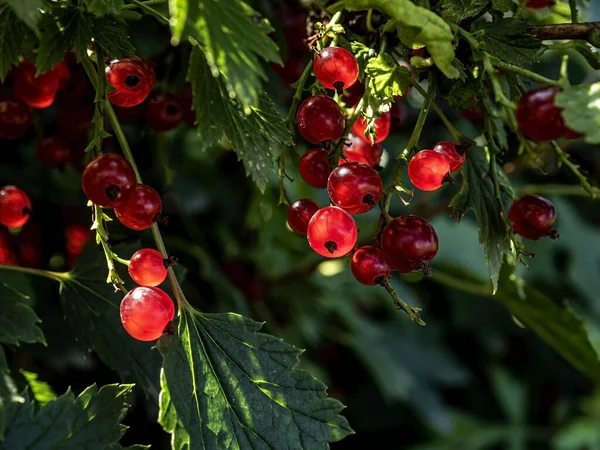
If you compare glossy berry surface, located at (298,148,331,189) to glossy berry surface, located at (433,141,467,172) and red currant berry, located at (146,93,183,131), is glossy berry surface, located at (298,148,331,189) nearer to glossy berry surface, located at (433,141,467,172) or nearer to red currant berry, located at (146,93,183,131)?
glossy berry surface, located at (433,141,467,172)

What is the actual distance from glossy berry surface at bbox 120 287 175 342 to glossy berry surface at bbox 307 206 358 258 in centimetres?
17

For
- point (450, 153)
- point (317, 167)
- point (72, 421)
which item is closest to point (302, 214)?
point (317, 167)

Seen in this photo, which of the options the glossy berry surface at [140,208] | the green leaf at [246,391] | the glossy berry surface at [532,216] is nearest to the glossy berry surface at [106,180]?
the glossy berry surface at [140,208]

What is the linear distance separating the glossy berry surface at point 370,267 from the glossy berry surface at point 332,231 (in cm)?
2

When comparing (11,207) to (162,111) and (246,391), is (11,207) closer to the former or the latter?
(162,111)

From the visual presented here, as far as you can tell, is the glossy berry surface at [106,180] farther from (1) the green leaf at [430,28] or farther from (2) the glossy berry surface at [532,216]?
(2) the glossy berry surface at [532,216]

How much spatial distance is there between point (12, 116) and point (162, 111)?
187 mm

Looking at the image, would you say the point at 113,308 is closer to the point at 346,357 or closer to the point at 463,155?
the point at 463,155

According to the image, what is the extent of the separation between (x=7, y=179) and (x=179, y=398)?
0.71m

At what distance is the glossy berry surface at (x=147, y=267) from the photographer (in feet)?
2.32

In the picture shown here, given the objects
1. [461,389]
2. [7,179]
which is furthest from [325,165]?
[461,389]

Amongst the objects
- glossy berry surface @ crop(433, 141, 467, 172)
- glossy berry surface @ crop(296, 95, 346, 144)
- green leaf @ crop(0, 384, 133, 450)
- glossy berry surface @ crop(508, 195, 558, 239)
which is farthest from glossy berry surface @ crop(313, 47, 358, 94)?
green leaf @ crop(0, 384, 133, 450)

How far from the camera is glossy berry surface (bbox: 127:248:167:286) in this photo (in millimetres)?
708

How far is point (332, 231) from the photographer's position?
696 millimetres
